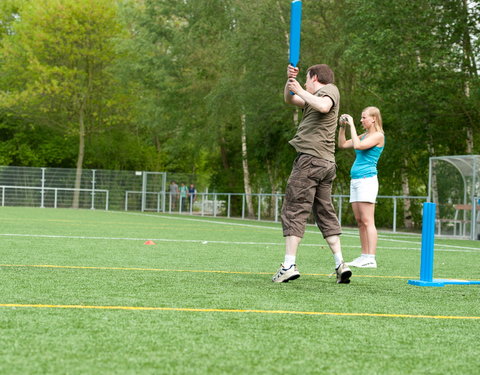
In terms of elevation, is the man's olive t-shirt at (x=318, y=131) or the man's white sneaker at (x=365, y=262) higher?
the man's olive t-shirt at (x=318, y=131)

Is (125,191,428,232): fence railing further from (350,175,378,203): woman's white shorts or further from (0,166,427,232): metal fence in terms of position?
(350,175,378,203): woman's white shorts

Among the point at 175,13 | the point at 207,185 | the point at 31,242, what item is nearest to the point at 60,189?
the point at 207,185

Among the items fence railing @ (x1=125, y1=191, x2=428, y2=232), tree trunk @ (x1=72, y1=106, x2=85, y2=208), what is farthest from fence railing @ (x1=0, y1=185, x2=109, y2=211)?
fence railing @ (x1=125, y1=191, x2=428, y2=232)

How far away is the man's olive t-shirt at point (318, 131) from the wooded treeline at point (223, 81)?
14.9m

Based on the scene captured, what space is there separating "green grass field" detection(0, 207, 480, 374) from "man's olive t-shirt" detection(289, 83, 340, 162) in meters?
1.10

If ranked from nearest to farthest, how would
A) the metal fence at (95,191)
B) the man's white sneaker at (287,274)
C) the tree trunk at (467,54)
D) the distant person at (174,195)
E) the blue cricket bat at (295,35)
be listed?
the man's white sneaker at (287,274) < the blue cricket bat at (295,35) < the tree trunk at (467,54) < the metal fence at (95,191) < the distant person at (174,195)

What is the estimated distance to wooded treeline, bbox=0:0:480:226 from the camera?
859 inches

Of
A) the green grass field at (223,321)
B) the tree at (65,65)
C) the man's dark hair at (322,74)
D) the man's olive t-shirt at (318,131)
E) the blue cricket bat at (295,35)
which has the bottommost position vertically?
the green grass field at (223,321)

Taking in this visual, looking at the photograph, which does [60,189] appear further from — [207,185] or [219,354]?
[219,354]

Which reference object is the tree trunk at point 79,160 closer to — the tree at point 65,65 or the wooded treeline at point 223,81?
the tree at point 65,65

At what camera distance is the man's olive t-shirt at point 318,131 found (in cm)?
623

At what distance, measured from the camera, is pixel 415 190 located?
104ft

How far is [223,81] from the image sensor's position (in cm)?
3105

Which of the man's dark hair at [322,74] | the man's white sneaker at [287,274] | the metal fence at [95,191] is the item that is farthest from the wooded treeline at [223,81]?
the man's white sneaker at [287,274]
